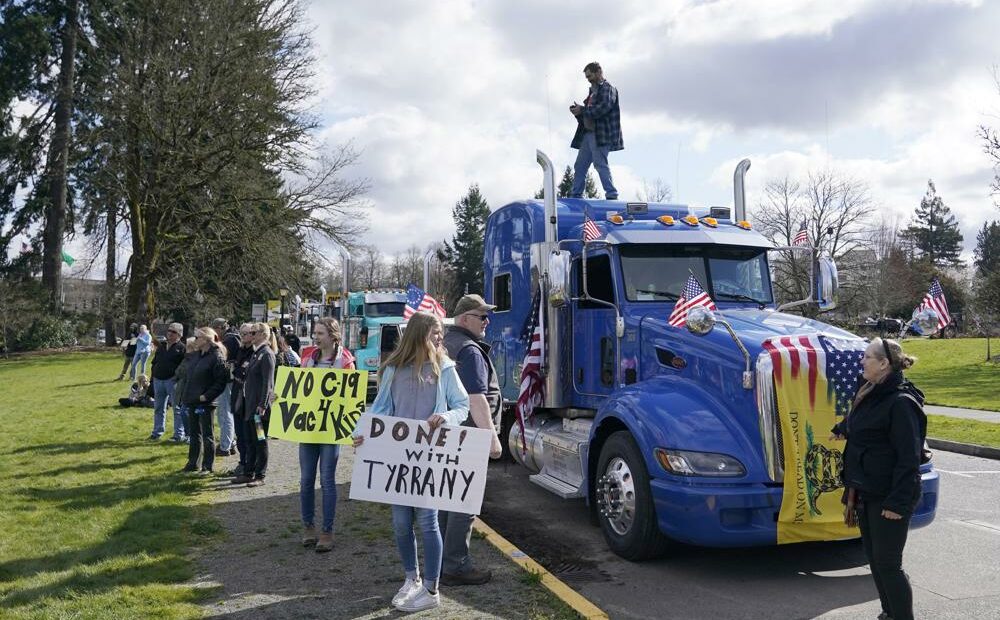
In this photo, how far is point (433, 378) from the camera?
5094mm

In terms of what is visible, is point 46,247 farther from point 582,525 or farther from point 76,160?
point 582,525

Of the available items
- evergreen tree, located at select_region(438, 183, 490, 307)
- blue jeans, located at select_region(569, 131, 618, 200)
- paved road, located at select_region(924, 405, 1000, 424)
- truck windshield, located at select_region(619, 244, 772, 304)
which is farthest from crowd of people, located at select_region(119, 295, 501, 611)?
evergreen tree, located at select_region(438, 183, 490, 307)

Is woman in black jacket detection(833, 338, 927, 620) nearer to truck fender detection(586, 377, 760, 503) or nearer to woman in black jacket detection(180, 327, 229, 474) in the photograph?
truck fender detection(586, 377, 760, 503)

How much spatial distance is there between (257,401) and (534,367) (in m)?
2.93

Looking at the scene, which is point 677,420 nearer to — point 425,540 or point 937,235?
point 425,540

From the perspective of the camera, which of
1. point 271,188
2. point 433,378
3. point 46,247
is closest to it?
point 433,378

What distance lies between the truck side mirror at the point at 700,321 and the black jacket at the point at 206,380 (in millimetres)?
5894

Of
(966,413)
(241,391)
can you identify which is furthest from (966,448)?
(241,391)

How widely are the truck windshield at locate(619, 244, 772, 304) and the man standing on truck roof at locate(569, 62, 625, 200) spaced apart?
208cm

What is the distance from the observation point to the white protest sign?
509 cm

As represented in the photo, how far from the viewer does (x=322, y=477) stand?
6.68 m

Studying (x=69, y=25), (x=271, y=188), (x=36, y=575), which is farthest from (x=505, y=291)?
(x=69, y=25)

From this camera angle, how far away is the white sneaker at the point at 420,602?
498 centimetres

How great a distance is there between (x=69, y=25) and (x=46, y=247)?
10844 mm
